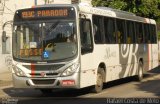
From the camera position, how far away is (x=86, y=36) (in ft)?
53.3

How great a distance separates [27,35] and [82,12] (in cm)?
189

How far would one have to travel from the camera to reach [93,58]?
1673 cm

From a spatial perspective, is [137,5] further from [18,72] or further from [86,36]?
[18,72]

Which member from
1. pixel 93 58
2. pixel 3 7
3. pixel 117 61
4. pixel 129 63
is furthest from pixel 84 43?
pixel 3 7

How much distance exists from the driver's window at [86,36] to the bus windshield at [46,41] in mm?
428

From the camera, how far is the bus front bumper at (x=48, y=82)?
15.3m

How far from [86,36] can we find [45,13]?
4.98 feet

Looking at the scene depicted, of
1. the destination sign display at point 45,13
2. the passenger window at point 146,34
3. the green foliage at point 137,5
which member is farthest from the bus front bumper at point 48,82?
the green foliage at point 137,5

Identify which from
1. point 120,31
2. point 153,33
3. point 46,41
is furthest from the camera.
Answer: point 153,33

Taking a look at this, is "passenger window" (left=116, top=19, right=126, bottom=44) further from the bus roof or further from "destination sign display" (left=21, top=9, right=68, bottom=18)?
"destination sign display" (left=21, top=9, right=68, bottom=18)

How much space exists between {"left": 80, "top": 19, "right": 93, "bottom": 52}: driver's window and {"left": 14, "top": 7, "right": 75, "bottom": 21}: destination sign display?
0.57 metres

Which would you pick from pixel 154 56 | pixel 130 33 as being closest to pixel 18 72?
pixel 130 33

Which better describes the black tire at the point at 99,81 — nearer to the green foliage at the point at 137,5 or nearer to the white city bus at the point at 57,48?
the white city bus at the point at 57,48

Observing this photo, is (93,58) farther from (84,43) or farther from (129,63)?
(129,63)
